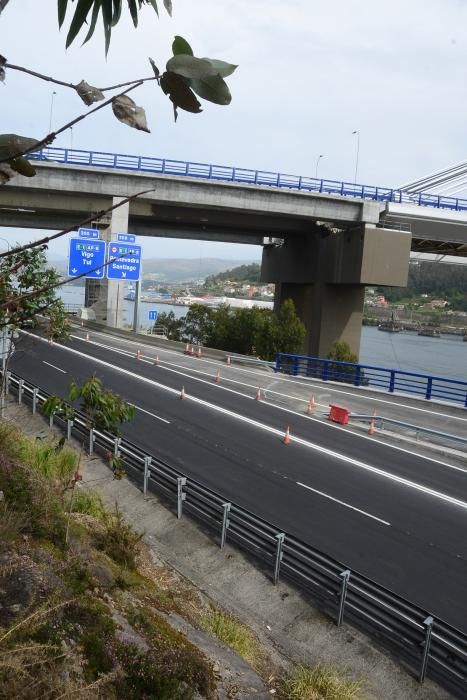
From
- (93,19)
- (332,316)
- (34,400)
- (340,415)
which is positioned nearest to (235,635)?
(93,19)

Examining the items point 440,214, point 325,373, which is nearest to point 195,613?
point 325,373

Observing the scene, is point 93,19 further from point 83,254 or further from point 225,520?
point 83,254

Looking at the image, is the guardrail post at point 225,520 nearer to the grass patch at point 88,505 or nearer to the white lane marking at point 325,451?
the grass patch at point 88,505

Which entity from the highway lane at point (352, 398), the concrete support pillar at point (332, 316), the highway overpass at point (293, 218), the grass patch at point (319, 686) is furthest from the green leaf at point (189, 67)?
the concrete support pillar at point (332, 316)

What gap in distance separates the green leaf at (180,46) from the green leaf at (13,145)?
0.42m

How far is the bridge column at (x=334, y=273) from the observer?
157 feet

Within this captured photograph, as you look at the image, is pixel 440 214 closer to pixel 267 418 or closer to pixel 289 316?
pixel 289 316

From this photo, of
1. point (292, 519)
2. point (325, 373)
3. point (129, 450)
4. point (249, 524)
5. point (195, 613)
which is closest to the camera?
point (195, 613)

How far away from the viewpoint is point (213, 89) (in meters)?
1.43

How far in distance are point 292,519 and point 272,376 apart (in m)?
22.3

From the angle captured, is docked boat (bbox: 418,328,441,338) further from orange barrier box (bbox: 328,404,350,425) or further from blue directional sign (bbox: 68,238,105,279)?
orange barrier box (bbox: 328,404,350,425)

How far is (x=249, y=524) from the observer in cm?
1170

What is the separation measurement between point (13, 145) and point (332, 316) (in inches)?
2107

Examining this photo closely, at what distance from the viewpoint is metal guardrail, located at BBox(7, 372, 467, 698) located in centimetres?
809
